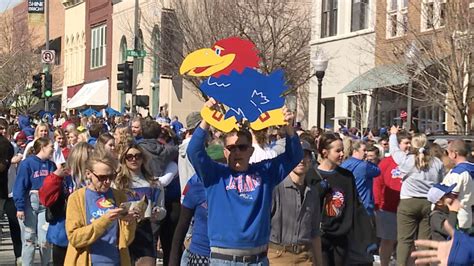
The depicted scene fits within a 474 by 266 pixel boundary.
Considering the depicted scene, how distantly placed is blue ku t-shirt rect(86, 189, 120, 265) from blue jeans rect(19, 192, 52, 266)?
11.4ft

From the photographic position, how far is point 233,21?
107 ft

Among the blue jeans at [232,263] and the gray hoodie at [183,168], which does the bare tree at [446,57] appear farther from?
the blue jeans at [232,263]

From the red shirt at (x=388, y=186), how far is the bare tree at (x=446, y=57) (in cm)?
979

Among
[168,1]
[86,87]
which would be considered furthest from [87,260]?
[86,87]

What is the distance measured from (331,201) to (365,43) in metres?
24.3

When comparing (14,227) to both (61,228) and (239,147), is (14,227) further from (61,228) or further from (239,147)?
(239,147)

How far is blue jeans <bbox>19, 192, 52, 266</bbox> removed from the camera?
1036 cm

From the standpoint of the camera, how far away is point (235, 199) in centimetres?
615

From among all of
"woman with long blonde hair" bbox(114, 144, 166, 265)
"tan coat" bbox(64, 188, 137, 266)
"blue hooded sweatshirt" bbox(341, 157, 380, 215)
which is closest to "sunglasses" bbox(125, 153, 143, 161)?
"woman with long blonde hair" bbox(114, 144, 166, 265)

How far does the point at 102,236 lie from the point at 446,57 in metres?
17.1

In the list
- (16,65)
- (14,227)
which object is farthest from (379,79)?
(16,65)

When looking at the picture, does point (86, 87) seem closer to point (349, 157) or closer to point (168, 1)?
point (168, 1)

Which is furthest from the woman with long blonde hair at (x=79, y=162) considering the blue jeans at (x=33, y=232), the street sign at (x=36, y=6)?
the street sign at (x=36, y=6)

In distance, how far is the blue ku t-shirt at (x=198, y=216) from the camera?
283 inches
